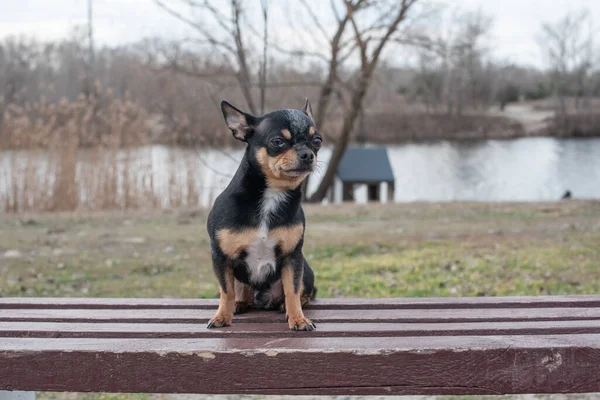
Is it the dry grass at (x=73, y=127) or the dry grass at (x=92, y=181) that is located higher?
the dry grass at (x=73, y=127)

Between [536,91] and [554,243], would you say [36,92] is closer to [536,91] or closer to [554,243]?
[554,243]

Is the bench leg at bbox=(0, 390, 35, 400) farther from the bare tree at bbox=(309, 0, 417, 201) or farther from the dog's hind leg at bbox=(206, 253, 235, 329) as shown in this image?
the bare tree at bbox=(309, 0, 417, 201)

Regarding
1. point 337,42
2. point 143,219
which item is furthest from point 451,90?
point 143,219

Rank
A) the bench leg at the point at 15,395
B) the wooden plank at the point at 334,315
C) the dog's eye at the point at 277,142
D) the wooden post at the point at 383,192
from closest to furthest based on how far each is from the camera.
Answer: the dog's eye at the point at 277,142 → the wooden plank at the point at 334,315 → the bench leg at the point at 15,395 → the wooden post at the point at 383,192

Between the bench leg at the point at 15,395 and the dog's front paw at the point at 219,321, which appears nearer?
the dog's front paw at the point at 219,321

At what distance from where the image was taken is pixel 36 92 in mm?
16672

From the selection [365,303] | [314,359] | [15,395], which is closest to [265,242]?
[314,359]

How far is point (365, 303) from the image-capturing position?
3.13 meters

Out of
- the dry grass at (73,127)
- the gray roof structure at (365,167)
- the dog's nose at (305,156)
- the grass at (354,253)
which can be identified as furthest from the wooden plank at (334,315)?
the gray roof structure at (365,167)

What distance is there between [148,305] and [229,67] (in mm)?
10844

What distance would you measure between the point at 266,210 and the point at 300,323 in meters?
0.46

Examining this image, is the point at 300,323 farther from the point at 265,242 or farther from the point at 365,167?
the point at 365,167

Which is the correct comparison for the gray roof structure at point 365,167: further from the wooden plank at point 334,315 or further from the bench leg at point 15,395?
the bench leg at point 15,395

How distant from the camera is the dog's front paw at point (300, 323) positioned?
2639 millimetres
